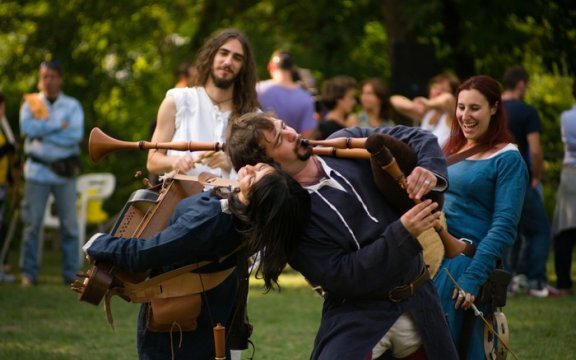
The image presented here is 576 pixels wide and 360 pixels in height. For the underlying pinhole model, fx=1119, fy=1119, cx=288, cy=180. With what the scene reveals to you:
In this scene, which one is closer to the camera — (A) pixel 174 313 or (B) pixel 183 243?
Answer: (B) pixel 183 243

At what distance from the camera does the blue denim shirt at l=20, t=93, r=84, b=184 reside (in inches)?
451

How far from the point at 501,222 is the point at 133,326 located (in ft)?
14.7

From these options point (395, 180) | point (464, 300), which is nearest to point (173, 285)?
point (395, 180)

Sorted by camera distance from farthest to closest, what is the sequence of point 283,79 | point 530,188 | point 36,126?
1. point 36,126
2. point 283,79
3. point 530,188

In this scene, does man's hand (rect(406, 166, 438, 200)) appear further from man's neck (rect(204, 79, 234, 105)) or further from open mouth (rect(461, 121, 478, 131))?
man's neck (rect(204, 79, 234, 105))

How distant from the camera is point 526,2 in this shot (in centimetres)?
1457

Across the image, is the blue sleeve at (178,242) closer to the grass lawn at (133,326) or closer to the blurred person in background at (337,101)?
the grass lawn at (133,326)

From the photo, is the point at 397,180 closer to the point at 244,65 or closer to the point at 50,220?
the point at 244,65

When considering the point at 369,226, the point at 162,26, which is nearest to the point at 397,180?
the point at 369,226

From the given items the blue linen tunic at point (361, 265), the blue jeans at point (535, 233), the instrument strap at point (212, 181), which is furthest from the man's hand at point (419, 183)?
the blue jeans at point (535, 233)

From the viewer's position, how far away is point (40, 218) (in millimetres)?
A: 11641

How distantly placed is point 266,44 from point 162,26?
2.94 m

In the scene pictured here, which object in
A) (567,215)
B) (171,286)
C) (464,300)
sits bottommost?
(567,215)

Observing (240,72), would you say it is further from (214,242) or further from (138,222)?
(214,242)
